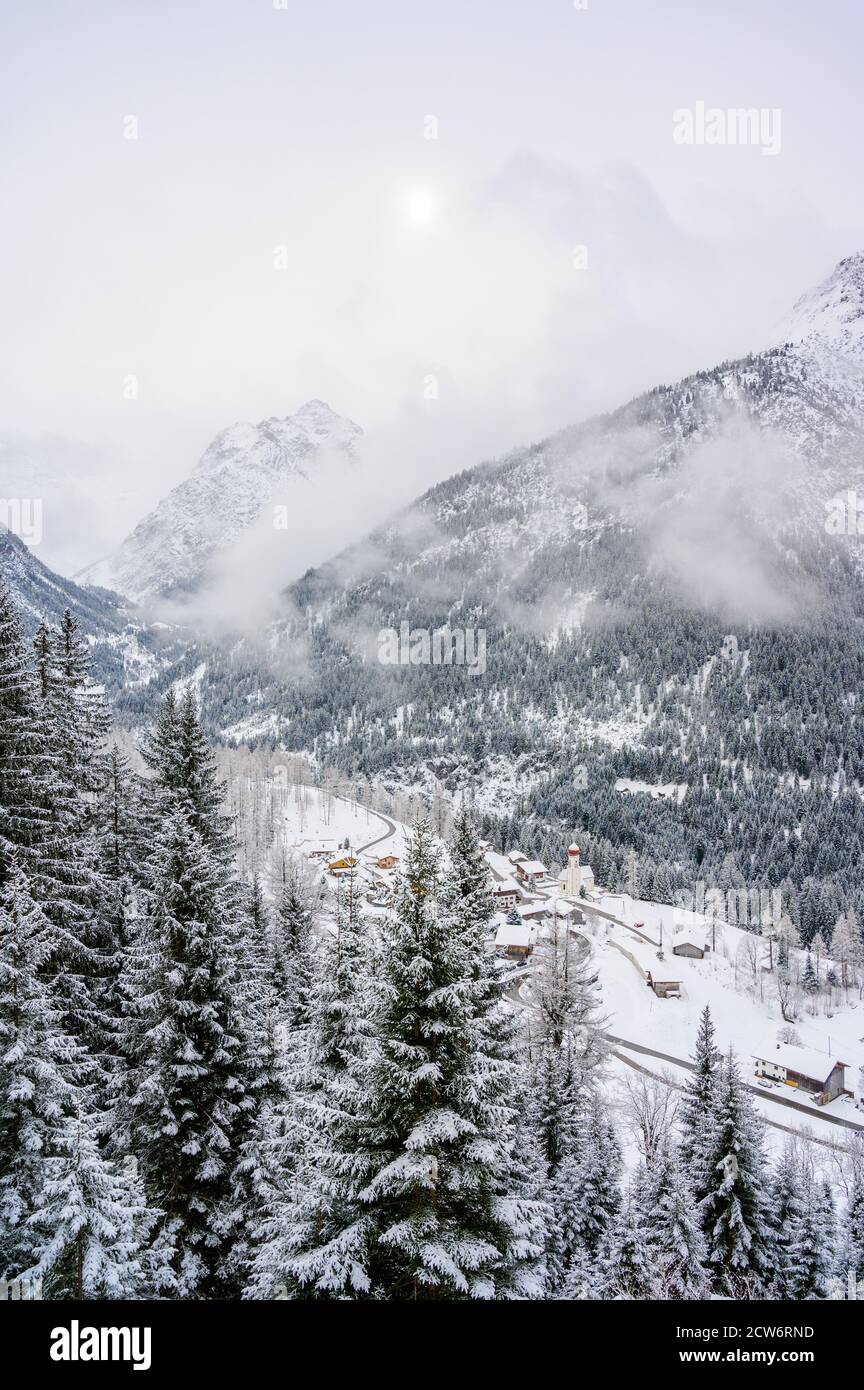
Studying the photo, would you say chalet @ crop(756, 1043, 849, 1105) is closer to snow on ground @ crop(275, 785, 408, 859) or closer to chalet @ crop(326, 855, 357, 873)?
chalet @ crop(326, 855, 357, 873)

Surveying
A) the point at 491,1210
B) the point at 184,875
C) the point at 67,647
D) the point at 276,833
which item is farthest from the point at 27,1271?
the point at 276,833

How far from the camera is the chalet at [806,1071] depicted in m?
54.0

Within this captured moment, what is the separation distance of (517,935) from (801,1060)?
31.2 metres

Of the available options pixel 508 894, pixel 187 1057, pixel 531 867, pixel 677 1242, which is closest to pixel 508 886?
pixel 508 894

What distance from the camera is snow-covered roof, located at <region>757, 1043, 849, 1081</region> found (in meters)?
54.8

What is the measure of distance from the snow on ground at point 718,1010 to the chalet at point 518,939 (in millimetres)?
7929

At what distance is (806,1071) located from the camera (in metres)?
55.3

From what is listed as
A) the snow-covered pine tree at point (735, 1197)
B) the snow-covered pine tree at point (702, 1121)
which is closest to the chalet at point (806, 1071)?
the snow-covered pine tree at point (702, 1121)

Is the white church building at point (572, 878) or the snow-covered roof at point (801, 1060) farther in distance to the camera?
the white church building at point (572, 878)

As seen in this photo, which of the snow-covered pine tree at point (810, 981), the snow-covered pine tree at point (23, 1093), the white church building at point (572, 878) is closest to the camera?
the snow-covered pine tree at point (23, 1093)

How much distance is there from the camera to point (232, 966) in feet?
56.7

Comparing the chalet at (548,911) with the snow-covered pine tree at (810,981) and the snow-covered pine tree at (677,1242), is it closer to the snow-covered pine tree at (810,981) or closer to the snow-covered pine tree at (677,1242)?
the snow-covered pine tree at (810,981)

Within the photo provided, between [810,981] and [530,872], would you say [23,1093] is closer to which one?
[810,981]

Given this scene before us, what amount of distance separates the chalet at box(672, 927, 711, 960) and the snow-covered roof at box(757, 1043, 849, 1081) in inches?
917
